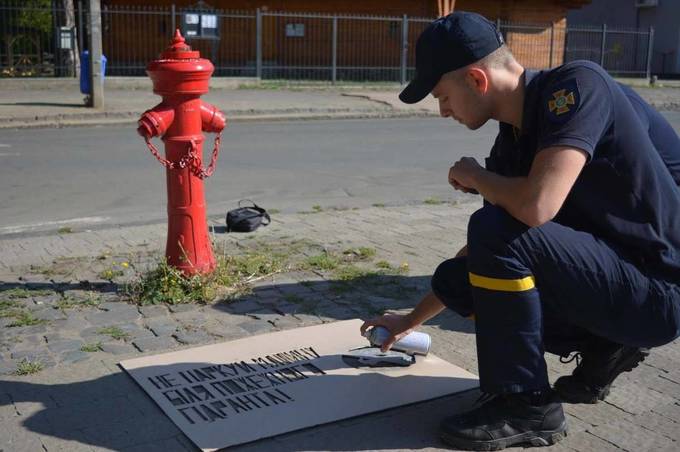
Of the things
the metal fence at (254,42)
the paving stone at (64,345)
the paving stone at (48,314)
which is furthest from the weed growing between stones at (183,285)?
the metal fence at (254,42)

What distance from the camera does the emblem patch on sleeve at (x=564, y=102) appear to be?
262 centimetres

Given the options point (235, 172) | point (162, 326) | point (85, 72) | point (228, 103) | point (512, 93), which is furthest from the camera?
point (228, 103)

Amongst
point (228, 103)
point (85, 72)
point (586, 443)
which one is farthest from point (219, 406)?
point (228, 103)

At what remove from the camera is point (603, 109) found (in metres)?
2.64

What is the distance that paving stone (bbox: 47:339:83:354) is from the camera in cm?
388

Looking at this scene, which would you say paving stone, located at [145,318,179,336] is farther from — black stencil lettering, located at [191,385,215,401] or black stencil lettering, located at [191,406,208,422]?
black stencil lettering, located at [191,406,208,422]

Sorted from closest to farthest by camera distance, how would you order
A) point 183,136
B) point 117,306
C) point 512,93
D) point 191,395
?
point 512,93
point 191,395
point 117,306
point 183,136

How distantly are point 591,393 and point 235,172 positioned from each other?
23.4ft

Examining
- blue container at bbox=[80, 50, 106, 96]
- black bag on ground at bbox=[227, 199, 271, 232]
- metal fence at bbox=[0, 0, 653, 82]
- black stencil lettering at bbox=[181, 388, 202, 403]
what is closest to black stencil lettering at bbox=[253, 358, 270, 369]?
black stencil lettering at bbox=[181, 388, 202, 403]

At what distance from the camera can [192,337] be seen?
161 inches

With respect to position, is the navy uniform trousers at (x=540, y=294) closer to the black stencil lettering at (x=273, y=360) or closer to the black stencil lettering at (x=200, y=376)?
the black stencil lettering at (x=273, y=360)

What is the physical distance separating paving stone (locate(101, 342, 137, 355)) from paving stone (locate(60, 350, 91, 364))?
10cm

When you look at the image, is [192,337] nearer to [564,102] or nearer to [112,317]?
[112,317]

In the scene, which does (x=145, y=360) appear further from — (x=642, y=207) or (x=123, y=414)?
(x=642, y=207)
